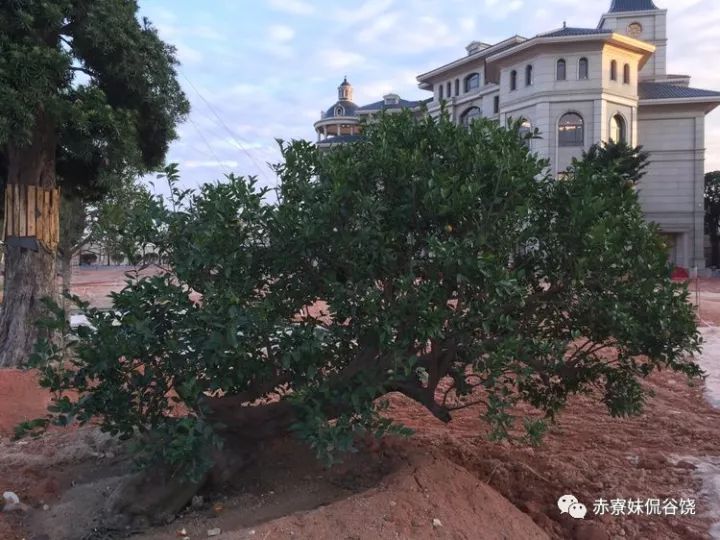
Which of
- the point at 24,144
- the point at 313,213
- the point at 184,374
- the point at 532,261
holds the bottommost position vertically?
the point at 184,374

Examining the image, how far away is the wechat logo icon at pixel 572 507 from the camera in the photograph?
14.7 feet

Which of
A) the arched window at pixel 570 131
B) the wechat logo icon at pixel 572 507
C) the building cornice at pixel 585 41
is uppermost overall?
the building cornice at pixel 585 41

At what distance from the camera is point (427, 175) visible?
149 inches

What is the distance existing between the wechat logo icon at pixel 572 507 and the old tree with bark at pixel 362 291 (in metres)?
1.03

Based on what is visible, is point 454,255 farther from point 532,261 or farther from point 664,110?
point 664,110

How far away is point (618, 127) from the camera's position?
124 ft

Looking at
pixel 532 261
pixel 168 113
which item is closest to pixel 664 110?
pixel 168 113

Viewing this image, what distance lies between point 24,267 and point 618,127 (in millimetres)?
35762

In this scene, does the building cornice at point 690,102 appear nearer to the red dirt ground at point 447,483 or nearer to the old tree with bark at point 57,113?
the old tree with bark at point 57,113

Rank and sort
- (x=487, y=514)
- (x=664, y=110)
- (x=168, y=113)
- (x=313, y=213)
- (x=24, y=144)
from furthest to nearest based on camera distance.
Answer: (x=664, y=110) < (x=168, y=113) < (x=24, y=144) < (x=487, y=514) < (x=313, y=213)

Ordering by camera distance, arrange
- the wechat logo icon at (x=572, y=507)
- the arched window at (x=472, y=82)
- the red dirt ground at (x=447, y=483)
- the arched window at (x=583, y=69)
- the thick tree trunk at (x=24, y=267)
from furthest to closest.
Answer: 1. the arched window at (x=472, y=82)
2. the arched window at (x=583, y=69)
3. the thick tree trunk at (x=24, y=267)
4. the wechat logo icon at (x=572, y=507)
5. the red dirt ground at (x=447, y=483)

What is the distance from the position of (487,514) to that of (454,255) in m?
1.75

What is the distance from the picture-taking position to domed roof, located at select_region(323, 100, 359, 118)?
2441 inches

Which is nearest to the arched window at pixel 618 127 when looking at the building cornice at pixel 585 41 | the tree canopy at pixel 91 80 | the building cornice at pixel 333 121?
the building cornice at pixel 585 41
